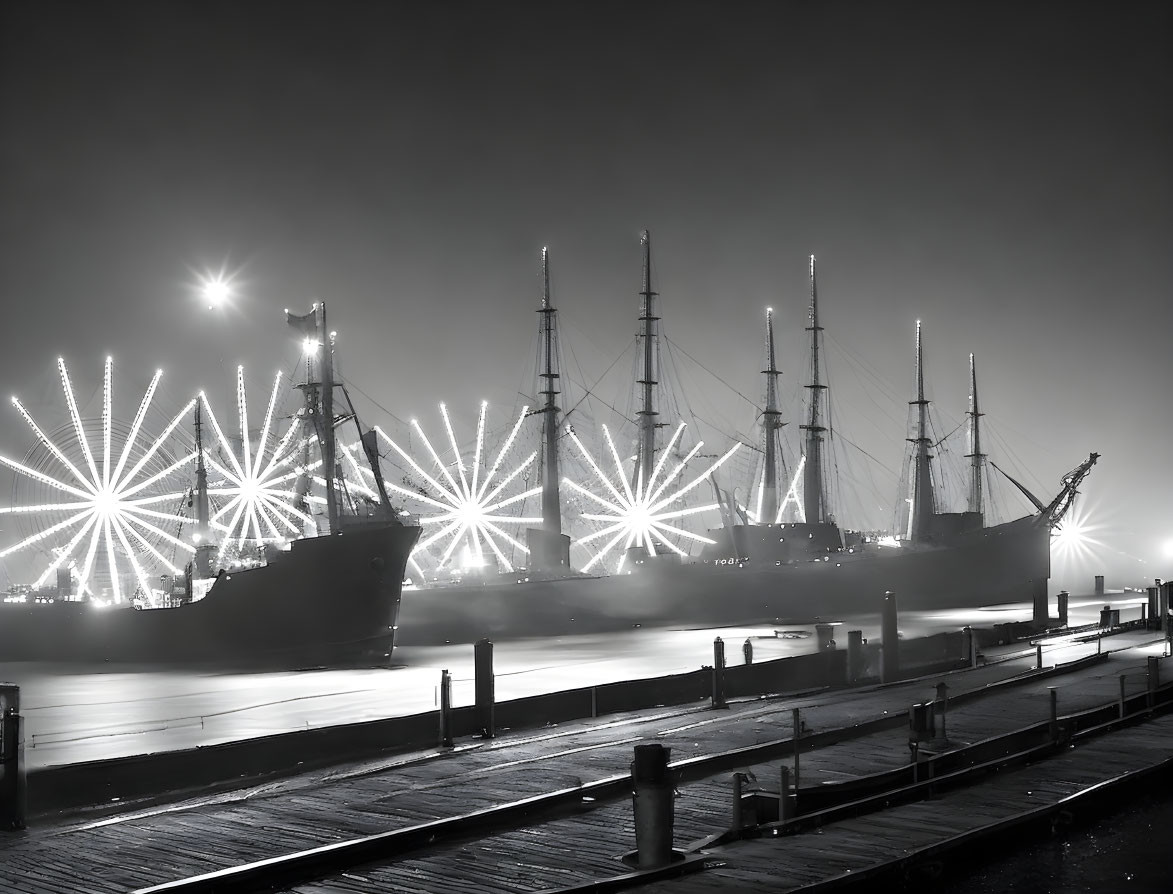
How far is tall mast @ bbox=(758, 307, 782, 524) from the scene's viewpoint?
360ft

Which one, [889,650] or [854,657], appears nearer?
[889,650]

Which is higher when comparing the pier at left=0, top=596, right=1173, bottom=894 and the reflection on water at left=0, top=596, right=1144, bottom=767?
the pier at left=0, top=596, right=1173, bottom=894

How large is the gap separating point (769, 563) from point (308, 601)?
6008 cm

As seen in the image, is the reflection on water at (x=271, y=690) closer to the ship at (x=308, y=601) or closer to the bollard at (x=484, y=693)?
the ship at (x=308, y=601)

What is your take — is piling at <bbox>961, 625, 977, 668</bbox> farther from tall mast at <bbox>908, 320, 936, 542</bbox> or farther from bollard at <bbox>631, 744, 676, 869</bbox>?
tall mast at <bbox>908, 320, 936, 542</bbox>

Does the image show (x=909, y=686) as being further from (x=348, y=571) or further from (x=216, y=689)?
(x=348, y=571)

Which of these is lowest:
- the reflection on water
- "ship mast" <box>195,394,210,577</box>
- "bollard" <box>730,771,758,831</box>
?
the reflection on water

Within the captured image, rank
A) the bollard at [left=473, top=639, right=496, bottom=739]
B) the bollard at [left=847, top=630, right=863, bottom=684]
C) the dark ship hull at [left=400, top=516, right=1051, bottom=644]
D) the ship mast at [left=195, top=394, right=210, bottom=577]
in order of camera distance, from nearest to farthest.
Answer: the bollard at [left=473, top=639, right=496, bottom=739]
the bollard at [left=847, top=630, right=863, bottom=684]
the ship mast at [left=195, top=394, right=210, bottom=577]
the dark ship hull at [left=400, top=516, right=1051, bottom=644]

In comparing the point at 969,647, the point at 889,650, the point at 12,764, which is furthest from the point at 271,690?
the point at 12,764

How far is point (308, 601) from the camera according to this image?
167ft

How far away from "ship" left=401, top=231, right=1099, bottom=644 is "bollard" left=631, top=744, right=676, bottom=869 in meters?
84.0

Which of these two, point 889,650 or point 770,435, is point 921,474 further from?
point 889,650

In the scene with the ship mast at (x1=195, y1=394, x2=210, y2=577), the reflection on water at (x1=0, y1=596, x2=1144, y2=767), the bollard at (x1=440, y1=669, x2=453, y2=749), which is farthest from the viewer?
the ship mast at (x1=195, y1=394, x2=210, y2=577)

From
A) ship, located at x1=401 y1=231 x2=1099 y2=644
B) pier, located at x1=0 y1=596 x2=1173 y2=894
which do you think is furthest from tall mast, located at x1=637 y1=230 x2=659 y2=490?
pier, located at x1=0 y1=596 x2=1173 y2=894
